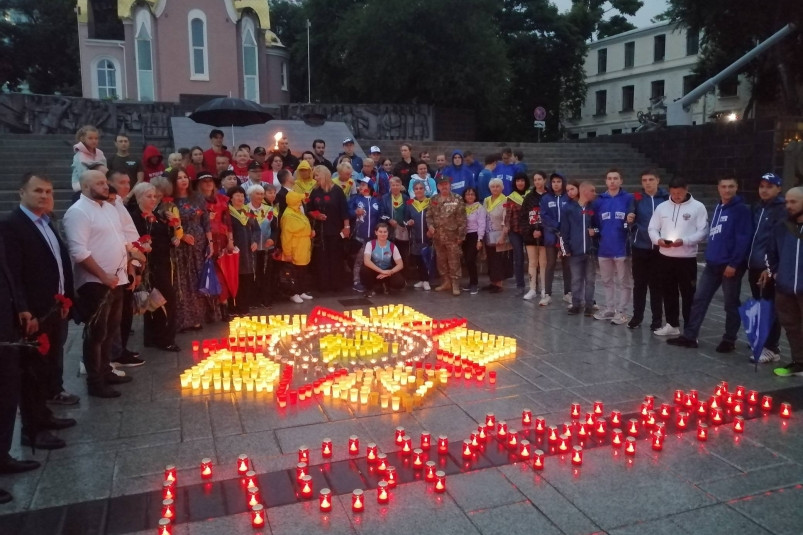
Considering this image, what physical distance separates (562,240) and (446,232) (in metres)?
1.87

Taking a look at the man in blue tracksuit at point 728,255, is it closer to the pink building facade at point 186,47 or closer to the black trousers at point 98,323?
the black trousers at point 98,323

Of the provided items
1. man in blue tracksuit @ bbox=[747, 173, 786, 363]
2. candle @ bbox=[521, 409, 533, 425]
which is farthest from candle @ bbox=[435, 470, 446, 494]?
man in blue tracksuit @ bbox=[747, 173, 786, 363]

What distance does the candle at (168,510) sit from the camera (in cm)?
336

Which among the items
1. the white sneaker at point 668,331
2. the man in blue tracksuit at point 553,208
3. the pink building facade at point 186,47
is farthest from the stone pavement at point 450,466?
the pink building facade at point 186,47

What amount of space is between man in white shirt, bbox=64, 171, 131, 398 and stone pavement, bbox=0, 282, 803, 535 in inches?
15.5

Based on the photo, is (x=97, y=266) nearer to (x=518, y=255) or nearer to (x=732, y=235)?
(x=732, y=235)

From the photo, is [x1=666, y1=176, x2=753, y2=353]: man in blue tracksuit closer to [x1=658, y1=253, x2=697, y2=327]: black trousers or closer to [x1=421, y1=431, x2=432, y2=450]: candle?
[x1=658, y1=253, x2=697, y2=327]: black trousers

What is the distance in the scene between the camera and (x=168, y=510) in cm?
337

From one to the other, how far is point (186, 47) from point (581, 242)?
27.2 metres

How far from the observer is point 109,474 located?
155 inches

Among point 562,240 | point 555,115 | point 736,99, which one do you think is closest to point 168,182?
point 562,240

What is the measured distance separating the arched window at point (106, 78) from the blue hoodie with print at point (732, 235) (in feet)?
109

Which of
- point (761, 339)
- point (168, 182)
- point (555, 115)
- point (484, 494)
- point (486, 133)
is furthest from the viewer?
point (555, 115)

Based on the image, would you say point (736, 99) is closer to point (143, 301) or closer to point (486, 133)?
point (486, 133)
